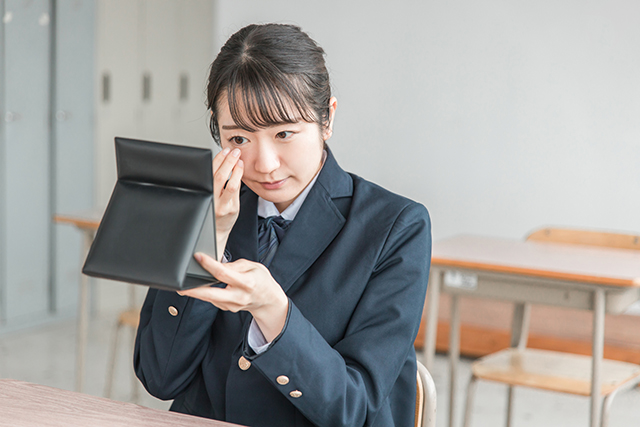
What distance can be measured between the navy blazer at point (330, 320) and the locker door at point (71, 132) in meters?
3.00

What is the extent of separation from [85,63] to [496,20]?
216 cm

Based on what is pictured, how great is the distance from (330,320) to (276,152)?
255 mm

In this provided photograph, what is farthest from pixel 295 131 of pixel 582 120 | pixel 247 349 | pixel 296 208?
pixel 582 120

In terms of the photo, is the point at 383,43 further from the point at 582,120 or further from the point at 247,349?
the point at 247,349

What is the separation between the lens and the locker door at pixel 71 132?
12.5 feet

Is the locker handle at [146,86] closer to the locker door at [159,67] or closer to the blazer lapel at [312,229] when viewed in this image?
the locker door at [159,67]

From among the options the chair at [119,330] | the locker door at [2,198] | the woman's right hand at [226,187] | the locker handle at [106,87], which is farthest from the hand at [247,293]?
the locker handle at [106,87]

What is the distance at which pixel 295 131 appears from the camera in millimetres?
1006

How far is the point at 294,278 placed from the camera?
1076mm

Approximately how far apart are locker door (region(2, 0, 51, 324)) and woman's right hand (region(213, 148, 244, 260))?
117 inches

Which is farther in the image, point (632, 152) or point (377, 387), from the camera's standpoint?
point (632, 152)

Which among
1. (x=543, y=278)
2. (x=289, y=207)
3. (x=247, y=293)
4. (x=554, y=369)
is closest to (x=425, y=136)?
(x=543, y=278)

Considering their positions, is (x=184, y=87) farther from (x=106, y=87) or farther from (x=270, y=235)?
(x=270, y=235)

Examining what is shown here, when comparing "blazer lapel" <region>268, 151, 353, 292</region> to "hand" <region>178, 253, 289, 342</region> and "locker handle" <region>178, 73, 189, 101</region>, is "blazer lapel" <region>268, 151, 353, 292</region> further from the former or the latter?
"locker handle" <region>178, 73, 189, 101</region>
